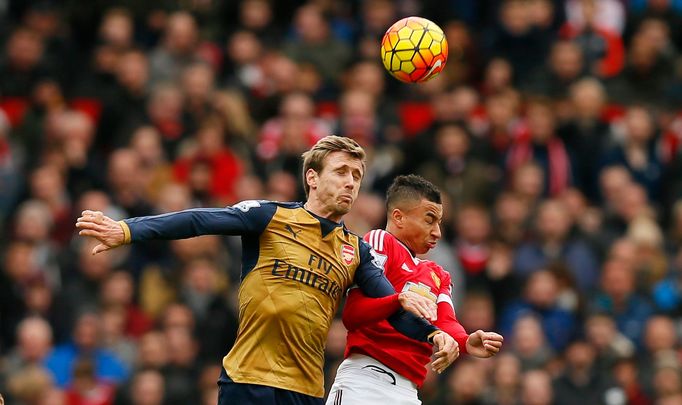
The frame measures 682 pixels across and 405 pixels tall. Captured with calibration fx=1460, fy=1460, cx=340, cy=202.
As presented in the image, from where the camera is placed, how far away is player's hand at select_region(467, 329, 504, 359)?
8.73m

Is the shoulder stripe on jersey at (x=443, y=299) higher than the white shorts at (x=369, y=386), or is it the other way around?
the shoulder stripe on jersey at (x=443, y=299)

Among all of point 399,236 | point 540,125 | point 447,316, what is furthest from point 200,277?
point 447,316

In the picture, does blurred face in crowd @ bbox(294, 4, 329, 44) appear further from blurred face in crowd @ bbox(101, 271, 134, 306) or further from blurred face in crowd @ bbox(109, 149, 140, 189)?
blurred face in crowd @ bbox(101, 271, 134, 306)

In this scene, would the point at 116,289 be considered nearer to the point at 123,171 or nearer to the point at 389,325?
the point at 123,171

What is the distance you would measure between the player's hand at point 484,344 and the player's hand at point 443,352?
6.1 inches

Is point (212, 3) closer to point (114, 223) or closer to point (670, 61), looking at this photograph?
point (670, 61)

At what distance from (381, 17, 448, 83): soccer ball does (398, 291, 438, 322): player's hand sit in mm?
2300

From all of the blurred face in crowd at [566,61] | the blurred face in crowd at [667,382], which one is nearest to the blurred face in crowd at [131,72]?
the blurred face in crowd at [566,61]

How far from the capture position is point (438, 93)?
1750cm

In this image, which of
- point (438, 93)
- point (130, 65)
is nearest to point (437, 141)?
point (438, 93)

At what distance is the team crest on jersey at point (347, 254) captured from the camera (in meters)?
9.19

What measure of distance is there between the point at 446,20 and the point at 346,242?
1011 cm

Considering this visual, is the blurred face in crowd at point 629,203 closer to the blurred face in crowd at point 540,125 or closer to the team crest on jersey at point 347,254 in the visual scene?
the blurred face in crowd at point 540,125

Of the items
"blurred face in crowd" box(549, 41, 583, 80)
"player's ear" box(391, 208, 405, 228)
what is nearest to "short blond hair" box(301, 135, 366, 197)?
"player's ear" box(391, 208, 405, 228)
